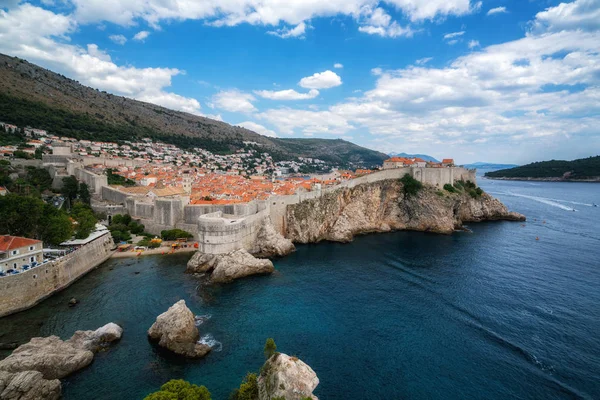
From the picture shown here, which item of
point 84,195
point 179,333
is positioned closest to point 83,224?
point 84,195

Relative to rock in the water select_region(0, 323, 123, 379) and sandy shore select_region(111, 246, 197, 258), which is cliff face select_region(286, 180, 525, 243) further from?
rock in the water select_region(0, 323, 123, 379)

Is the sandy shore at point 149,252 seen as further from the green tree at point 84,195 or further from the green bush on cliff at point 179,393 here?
the green bush on cliff at point 179,393

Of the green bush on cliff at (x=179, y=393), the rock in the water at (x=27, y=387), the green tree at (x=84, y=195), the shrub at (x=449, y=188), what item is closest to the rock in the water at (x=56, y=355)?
the rock in the water at (x=27, y=387)

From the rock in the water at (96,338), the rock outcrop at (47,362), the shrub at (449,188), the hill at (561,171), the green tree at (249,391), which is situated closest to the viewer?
the green tree at (249,391)

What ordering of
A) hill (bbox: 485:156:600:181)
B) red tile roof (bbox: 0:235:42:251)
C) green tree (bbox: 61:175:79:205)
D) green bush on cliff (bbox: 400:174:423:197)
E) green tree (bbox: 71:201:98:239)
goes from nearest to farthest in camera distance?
red tile roof (bbox: 0:235:42:251), green tree (bbox: 71:201:98:239), green tree (bbox: 61:175:79:205), green bush on cliff (bbox: 400:174:423:197), hill (bbox: 485:156:600:181)

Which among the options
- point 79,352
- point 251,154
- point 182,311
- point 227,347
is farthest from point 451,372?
point 251,154

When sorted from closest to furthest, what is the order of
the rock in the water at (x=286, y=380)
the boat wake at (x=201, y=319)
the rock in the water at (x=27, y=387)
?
the rock in the water at (x=286, y=380) < the rock in the water at (x=27, y=387) < the boat wake at (x=201, y=319)

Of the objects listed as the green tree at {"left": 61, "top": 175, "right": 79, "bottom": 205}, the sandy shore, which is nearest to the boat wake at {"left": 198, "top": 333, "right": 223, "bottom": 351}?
the sandy shore

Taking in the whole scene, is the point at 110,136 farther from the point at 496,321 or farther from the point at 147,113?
the point at 496,321
